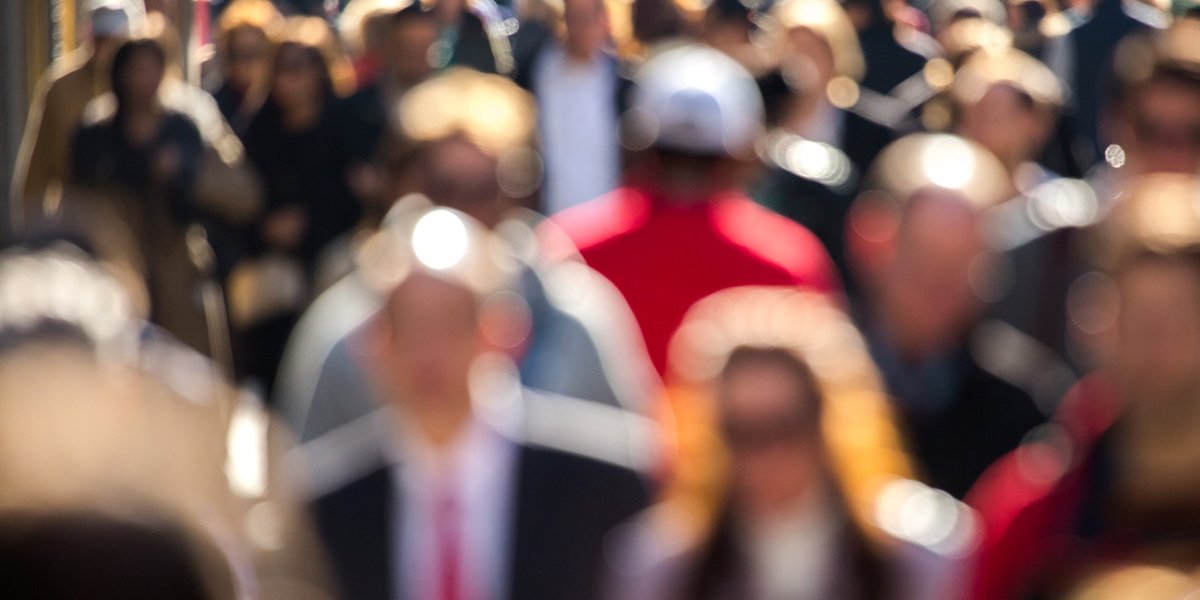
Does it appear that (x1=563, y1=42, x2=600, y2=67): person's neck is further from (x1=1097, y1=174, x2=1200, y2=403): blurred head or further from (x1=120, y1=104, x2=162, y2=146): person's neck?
(x1=1097, y1=174, x2=1200, y2=403): blurred head

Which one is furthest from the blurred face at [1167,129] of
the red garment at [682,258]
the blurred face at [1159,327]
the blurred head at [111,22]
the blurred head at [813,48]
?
the blurred head at [111,22]

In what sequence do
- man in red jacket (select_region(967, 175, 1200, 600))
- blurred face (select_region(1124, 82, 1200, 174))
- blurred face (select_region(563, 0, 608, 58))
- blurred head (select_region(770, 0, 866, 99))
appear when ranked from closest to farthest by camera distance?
1. man in red jacket (select_region(967, 175, 1200, 600))
2. blurred face (select_region(1124, 82, 1200, 174))
3. blurred head (select_region(770, 0, 866, 99))
4. blurred face (select_region(563, 0, 608, 58))

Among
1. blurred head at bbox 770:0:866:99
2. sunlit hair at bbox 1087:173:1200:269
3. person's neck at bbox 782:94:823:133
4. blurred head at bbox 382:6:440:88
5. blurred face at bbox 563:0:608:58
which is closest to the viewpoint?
sunlit hair at bbox 1087:173:1200:269

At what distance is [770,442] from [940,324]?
150 centimetres

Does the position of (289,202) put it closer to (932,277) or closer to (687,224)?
(687,224)

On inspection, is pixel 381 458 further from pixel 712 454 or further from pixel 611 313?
pixel 611 313

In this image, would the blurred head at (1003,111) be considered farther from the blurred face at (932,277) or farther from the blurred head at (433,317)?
the blurred head at (433,317)

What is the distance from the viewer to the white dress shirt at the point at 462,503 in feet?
11.5

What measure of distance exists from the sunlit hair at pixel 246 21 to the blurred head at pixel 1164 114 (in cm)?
421

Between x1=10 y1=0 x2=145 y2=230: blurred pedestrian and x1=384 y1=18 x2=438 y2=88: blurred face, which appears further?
x1=10 y1=0 x2=145 y2=230: blurred pedestrian

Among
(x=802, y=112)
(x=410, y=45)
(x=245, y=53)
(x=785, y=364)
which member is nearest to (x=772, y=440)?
(x=785, y=364)

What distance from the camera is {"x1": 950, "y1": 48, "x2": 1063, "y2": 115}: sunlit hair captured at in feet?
20.1

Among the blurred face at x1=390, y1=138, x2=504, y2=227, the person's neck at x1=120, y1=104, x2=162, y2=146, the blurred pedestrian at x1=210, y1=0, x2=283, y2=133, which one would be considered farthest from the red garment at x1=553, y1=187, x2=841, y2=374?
the blurred pedestrian at x1=210, y1=0, x2=283, y2=133

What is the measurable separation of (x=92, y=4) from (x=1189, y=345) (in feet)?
22.0
